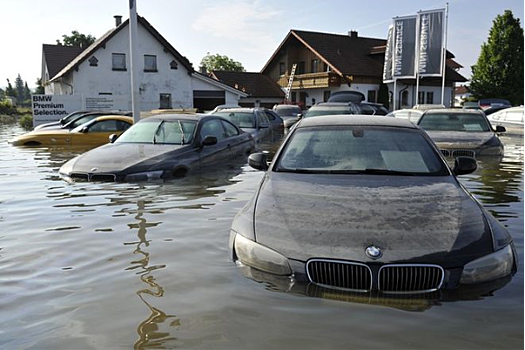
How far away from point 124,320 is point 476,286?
7.40ft

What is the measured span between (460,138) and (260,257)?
8.04 m

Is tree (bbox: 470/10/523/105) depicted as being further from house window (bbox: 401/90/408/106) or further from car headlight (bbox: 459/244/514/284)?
car headlight (bbox: 459/244/514/284)

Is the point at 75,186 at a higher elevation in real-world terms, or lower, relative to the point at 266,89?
lower

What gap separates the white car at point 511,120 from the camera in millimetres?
17016

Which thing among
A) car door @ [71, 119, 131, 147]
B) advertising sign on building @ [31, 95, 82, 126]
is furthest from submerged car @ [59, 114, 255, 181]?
advertising sign on building @ [31, 95, 82, 126]

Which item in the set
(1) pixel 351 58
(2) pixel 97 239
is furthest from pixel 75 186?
(1) pixel 351 58

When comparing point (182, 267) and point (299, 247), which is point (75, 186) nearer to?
point (182, 267)

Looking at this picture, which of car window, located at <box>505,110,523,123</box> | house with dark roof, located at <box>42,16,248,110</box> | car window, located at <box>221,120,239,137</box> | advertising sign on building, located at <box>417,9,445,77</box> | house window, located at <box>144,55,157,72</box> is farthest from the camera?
house window, located at <box>144,55,157,72</box>

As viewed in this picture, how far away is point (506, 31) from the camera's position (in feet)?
146

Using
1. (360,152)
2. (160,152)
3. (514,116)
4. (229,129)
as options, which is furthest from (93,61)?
(360,152)

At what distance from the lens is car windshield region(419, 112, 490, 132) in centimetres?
1063

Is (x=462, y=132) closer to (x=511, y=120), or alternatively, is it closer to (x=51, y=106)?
(x=511, y=120)

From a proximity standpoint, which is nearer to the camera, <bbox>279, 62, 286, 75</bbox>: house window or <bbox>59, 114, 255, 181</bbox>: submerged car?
<bbox>59, 114, 255, 181</bbox>: submerged car

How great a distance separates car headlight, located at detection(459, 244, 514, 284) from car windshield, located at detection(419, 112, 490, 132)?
8198 mm
